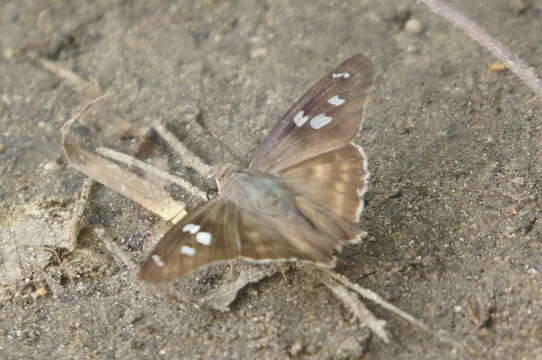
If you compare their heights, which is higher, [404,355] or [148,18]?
[148,18]

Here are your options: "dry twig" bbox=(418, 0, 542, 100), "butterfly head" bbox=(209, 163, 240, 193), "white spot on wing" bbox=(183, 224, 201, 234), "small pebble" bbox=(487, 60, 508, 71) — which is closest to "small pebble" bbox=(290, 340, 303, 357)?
"white spot on wing" bbox=(183, 224, 201, 234)

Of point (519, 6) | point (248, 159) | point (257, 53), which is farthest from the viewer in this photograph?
point (257, 53)

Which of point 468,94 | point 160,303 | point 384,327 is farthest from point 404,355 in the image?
point 468,94

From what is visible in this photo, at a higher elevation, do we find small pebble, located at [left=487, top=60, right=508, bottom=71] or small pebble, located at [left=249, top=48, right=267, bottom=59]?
small pebble, located at [left=249, top=48, right=267, bottom=59]

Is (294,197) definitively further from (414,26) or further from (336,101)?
(414,26)

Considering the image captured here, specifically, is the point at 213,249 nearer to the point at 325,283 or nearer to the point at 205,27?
the point at 325,283

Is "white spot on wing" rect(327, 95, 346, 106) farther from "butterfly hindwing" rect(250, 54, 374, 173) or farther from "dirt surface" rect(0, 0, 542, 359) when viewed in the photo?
"dirt surface" rect(0, 0, 542, 359)

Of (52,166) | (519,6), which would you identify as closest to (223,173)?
(52,166)
